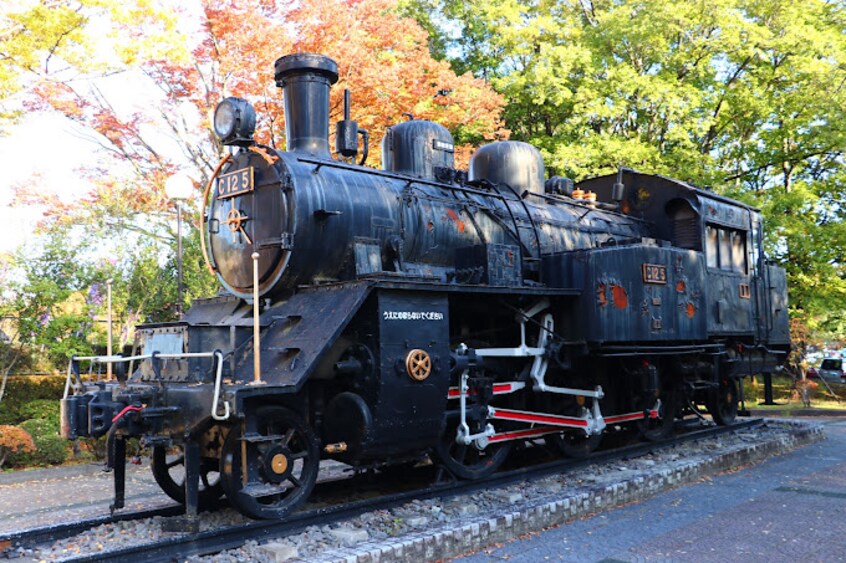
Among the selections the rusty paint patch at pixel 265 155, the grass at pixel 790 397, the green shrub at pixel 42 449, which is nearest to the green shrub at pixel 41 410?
the green shrub at pixel 42 449

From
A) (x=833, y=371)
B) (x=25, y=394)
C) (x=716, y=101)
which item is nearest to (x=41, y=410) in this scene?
(x=25, y=394)

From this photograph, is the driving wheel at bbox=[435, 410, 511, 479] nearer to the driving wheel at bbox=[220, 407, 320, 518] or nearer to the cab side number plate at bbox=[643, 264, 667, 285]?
the driving wheel at bbox=[220, 407, 320, 518]

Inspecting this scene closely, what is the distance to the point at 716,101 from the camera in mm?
18625

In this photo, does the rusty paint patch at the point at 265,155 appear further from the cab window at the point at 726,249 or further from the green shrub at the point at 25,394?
the green shrub at the point at 25,394

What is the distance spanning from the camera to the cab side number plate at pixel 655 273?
8.70 m

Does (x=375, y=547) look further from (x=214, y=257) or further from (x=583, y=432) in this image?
(x=583, y=432)

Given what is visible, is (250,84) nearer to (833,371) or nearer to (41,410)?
(41,410)

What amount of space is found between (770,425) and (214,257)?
9829mm

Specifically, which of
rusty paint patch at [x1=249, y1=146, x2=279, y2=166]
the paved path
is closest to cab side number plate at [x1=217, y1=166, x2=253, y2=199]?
rusty paint patch at [x1=249, y1=146, x2=279, y2=166]

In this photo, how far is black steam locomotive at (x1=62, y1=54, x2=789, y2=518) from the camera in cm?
566

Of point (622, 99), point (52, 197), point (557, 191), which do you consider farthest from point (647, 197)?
point (52, 197)

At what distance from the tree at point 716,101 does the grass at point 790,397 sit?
2.06 metres

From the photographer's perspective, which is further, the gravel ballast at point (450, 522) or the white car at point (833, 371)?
the white car at point (833, 371)

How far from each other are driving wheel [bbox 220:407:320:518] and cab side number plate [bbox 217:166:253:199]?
2.29 meters
